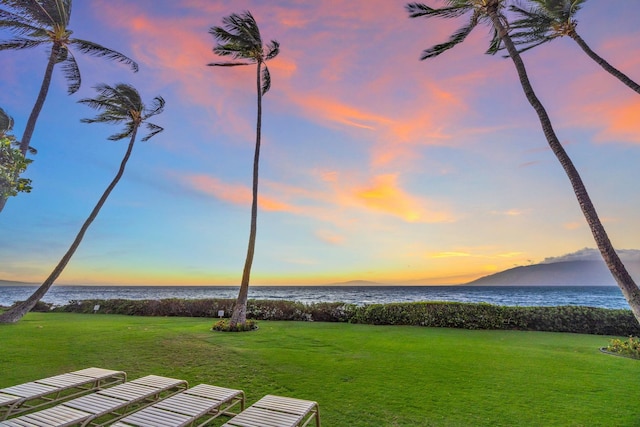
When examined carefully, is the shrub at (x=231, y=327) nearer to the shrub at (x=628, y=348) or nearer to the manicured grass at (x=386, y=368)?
the manicured grass at (x=386, y=368)

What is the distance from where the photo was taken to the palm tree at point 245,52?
37.5ft

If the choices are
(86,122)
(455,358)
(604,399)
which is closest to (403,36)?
(455,358)

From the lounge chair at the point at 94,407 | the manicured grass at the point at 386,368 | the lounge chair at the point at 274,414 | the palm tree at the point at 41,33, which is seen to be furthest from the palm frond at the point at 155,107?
the lounge chair at the point at 274,414

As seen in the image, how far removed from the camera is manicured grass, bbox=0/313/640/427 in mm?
4176

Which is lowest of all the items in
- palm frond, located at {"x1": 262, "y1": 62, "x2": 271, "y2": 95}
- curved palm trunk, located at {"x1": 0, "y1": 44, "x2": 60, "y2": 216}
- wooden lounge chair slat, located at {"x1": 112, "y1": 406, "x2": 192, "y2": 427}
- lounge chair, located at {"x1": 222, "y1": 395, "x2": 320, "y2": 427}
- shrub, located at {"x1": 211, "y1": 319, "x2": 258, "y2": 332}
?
shrub, located at {"x1": 211, "y1": 319, "x2": 258, "y2": 332}

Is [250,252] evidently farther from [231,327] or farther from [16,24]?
[16,24]

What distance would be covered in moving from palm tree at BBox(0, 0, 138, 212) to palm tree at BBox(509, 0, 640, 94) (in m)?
14.7

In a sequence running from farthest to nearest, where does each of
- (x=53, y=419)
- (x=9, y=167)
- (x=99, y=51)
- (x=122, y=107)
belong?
1. (x=122, y=107)
2. (x=99, y=51)
3. (x=9, y=167)
4. (x=53, y=419)

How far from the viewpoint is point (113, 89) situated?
1455cm

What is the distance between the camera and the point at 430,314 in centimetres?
1245

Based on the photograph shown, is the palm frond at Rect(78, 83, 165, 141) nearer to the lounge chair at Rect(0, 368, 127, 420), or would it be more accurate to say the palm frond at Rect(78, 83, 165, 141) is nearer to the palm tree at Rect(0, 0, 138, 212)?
the palm tree at Rect(0, 0, 138, 212)

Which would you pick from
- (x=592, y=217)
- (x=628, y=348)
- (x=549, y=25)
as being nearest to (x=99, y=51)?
(x=549, y=25)

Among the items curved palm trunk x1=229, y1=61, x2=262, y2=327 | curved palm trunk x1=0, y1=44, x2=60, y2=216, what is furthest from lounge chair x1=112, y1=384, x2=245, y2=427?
curved palm trunk x1=0, y1=44, x2=60, y2=216

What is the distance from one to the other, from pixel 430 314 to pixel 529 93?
29.6 ft
